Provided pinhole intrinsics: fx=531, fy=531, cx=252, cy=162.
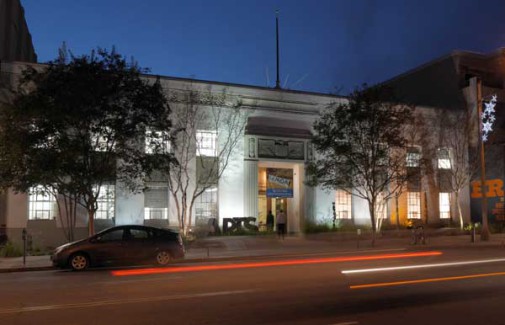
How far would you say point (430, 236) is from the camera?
2983 cm

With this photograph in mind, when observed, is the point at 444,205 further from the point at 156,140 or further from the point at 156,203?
the point at 156,140

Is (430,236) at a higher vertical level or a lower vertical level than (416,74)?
lower

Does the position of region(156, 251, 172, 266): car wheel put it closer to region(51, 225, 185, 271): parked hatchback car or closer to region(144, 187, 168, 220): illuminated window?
region(51, 225, 185, 271): parked hatchback car

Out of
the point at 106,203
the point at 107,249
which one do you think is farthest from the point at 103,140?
the point at 106,203

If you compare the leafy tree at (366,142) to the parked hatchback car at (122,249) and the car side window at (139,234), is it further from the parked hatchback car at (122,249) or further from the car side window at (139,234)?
the car side window at (139,234)

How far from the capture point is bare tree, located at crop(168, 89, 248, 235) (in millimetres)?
26797

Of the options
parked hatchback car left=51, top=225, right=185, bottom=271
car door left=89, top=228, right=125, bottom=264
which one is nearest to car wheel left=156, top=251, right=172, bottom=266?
parked hatchback car left=51, top=225, right=185, bottom=271

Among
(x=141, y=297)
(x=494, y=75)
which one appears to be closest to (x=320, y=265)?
(x=141, y=297)

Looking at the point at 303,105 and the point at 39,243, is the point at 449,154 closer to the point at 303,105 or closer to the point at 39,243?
the point at 303,105

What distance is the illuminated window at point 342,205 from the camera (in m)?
32.3

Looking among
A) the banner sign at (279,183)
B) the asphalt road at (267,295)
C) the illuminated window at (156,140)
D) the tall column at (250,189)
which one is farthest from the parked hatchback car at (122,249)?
the banner sign at (279,183)

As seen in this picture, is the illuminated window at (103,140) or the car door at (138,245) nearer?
the car door at (138,245)

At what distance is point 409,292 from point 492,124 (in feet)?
97.5

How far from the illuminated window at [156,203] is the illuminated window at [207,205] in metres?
1.76
